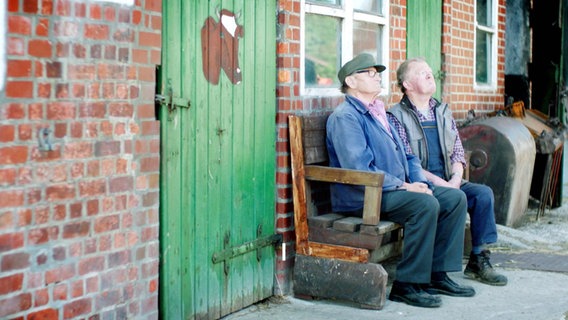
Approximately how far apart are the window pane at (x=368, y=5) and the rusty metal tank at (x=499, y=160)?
184cm

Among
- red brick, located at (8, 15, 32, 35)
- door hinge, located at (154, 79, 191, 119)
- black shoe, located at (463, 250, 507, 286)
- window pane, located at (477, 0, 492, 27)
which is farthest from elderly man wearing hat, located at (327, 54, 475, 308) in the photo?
window pane, located at (477, 0, 492, 27)

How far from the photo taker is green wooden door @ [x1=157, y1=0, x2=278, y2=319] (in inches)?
180

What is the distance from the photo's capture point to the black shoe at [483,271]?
6.10 metres

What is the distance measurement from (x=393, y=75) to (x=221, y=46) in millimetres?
2489

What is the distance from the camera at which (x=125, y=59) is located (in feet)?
13.5

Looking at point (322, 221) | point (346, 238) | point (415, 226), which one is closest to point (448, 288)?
point (415, 226)

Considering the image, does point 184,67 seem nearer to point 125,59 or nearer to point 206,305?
point 125,59

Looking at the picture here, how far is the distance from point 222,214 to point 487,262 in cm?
224

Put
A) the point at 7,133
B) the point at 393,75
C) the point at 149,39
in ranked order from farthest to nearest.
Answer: the point at 393,75, the point at 149,39, the point at 7,133

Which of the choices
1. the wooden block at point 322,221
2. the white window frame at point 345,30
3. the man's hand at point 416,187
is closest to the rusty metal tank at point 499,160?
the white window frame at point 345,30

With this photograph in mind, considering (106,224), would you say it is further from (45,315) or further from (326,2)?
(326,2)

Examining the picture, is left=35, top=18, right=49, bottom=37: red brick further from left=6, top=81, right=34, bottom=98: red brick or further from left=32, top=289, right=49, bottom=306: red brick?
left=32, top=289, right=49, bottom=306: red brick

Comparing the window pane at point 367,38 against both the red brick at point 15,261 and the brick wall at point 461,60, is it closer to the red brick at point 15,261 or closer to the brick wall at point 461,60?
the brick wall at point 461,60

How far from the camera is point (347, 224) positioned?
541cm
